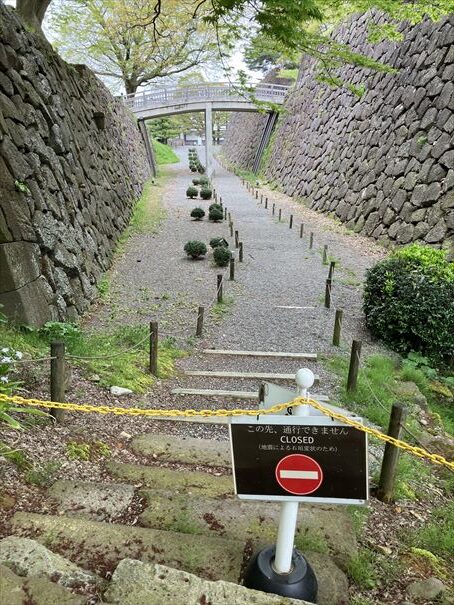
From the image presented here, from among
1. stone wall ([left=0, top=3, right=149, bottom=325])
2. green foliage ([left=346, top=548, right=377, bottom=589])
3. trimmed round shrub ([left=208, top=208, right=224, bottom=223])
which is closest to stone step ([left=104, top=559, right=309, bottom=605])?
green foliage ([left=346, top=548, right=377, bottom=589])

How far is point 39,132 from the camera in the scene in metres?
6.88

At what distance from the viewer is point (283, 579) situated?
1793 millimetres

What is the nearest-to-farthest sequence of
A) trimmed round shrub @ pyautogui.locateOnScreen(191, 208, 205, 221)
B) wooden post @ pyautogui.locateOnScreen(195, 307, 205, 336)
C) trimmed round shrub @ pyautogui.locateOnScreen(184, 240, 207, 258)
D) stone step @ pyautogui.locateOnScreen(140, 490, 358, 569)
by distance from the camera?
stone step @ pyautogui.locateOnScreen(140, 490, 358, 569)
wooden post @ pyautogui.locateOnScreen(195, 307, 205, 336)
trimmed round shrub @ pyautogui.locateOnScreen(184, 240, 207, 258)
trimmed round shrub @ pyautogui.locateOnScreen(191, 208, 205, 221)

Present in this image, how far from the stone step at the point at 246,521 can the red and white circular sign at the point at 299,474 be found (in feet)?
1.97

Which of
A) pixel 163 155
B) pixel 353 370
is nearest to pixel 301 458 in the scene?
pixel 353 370

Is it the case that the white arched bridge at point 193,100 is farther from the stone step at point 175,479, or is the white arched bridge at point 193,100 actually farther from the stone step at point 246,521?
the stone step at point 246,521

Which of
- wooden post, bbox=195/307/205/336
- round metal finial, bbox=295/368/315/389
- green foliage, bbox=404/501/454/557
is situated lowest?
A: wooden post, bbox=195/307/205/336

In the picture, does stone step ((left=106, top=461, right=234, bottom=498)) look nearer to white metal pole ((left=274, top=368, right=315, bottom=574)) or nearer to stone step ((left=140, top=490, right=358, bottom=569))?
stone step ((left=140, top=490, right=358, bottom=569))

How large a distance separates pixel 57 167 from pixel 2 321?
352 cm

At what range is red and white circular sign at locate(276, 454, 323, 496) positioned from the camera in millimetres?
1729

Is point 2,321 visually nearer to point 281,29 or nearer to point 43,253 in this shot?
point 43,253

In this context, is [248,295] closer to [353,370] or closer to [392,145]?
[353,370]

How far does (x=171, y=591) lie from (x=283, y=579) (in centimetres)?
48

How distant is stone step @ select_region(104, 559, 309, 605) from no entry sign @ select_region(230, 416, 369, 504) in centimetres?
34
